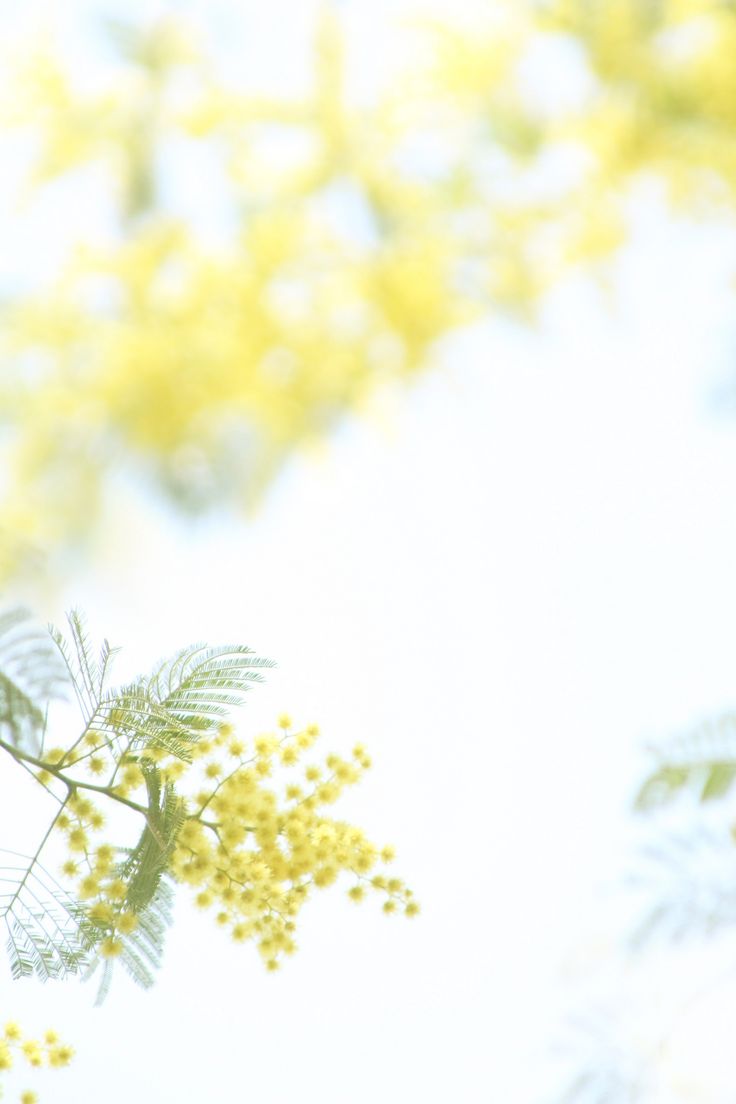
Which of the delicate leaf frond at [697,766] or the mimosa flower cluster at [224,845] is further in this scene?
the delicate leaf frond at [697,766]

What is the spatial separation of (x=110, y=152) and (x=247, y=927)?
5.53 ft

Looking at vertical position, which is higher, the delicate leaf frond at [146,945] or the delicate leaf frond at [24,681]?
the delicate leaf frond at [24,681]

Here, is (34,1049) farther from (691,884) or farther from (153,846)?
(691,884)

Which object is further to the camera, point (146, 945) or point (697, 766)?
point (697, 766)

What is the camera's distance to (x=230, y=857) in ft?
1.30

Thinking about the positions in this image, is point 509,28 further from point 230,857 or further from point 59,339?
point 230,857

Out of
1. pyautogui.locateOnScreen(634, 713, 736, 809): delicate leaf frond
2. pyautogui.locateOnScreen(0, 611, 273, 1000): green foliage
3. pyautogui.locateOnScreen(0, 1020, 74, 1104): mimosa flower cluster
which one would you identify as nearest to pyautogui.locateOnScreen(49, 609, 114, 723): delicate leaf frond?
pyautogui.locateOnScreen(0, 611, 273, 1000): green foliage

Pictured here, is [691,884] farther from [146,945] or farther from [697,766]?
[146,945]

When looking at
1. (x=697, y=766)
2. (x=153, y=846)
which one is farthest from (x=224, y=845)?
(x=697, y=766)

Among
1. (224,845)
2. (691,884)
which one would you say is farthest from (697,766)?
(224,845)

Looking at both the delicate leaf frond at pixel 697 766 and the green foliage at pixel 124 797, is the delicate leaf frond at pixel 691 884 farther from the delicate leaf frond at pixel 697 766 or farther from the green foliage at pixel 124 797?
the green foliage at pixel 124 797

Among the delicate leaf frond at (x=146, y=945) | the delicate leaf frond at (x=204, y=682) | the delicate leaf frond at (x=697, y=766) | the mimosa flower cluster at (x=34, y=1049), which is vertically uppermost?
the delicate leaf frond at (x=204, y=682)

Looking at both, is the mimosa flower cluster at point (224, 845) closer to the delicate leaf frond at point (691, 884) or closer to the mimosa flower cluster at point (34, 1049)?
the mimosa flower cluster at point (34, 1049)

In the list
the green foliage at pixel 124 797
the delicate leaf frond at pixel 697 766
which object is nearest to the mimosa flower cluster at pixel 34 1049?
the green foliage at pixel 124 797
